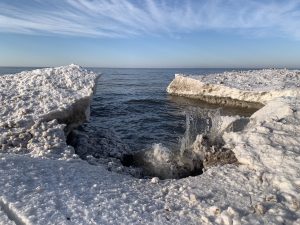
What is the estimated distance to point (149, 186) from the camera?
6.64m

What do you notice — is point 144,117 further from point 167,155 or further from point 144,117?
point 167,155

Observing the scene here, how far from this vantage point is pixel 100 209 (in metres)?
5.35

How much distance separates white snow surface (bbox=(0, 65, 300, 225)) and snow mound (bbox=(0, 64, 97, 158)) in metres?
0.04

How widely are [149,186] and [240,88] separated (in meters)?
18.1

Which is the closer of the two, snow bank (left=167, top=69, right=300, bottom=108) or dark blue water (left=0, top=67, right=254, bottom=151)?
dark blue water (left=0, top=67, right=254, bottom=151)

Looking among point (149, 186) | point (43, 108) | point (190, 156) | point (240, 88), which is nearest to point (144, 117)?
point (240, 88)

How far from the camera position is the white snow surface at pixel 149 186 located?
17.1 ft

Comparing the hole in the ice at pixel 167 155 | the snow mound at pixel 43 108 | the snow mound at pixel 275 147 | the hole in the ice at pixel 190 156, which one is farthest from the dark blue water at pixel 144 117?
the snow mound at pixel 275 147

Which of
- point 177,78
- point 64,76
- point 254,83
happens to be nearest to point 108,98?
point 177,78

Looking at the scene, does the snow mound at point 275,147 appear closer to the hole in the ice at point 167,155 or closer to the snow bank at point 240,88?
the hole in the ice at point 167,155

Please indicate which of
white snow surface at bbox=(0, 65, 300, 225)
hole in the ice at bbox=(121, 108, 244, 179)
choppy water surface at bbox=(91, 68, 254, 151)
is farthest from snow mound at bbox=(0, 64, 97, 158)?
choppy water surface at bbox=(91, 68, 254, 151)

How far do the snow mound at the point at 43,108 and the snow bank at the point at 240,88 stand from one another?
13433mm

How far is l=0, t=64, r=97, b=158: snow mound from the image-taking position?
8.30 metres

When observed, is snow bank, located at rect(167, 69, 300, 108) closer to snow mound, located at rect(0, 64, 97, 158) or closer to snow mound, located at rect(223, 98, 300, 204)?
snow mound, located at rect(223, 98, 300, 204)
